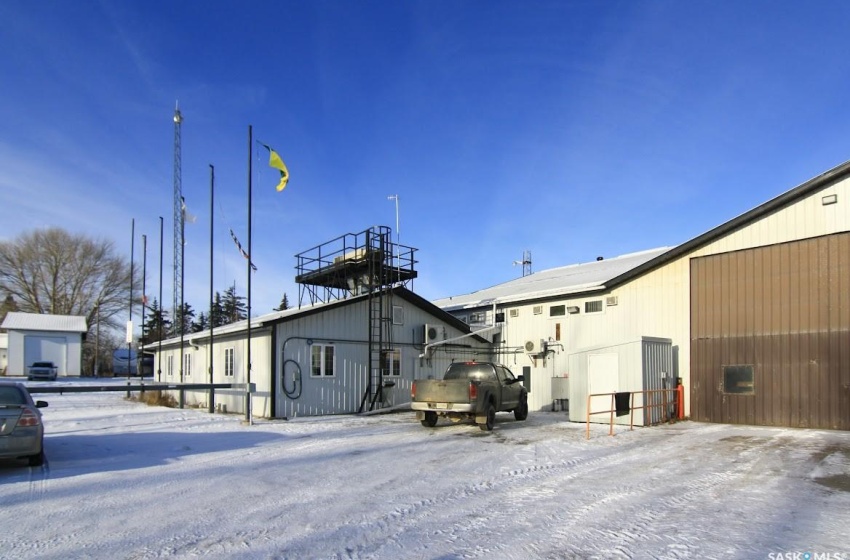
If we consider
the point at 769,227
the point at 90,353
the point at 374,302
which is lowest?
the point at 90,353

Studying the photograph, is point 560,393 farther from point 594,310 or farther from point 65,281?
point 65,281

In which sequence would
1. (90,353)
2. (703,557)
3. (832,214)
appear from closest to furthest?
(703,557), (832,214), (90,353)

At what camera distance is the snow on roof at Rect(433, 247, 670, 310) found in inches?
887

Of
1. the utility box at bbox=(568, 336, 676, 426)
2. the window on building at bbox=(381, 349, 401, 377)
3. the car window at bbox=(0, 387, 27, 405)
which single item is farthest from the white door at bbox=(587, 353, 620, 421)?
the car window at bbox=(0, 387, 27, 405)

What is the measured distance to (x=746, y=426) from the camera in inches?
646

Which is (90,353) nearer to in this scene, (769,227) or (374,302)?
(374,302)

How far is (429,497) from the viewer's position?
7715 mm

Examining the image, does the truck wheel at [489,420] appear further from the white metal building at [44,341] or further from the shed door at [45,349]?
the shed door at [45,349]

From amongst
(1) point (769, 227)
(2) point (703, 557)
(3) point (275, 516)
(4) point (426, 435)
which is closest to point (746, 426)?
(1) point (769, 227)

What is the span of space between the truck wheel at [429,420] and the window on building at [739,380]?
8.87 meters

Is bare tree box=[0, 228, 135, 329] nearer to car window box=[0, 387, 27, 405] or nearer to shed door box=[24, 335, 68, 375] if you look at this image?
shed door box=[24, 335, 68, 375]

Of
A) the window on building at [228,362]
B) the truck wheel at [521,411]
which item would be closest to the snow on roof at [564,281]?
the truck wheel at [521,411]

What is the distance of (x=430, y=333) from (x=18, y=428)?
15349 mm

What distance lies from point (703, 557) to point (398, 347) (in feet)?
56.0
